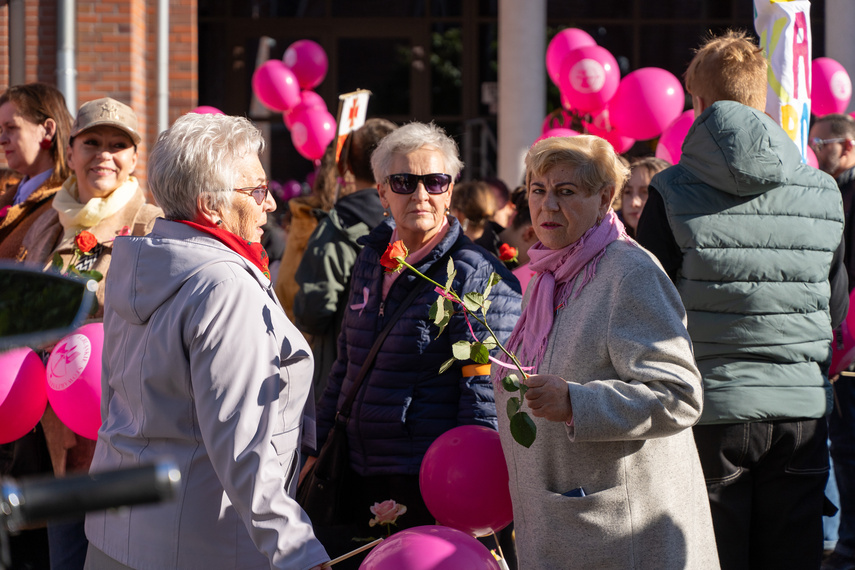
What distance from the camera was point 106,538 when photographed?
2096 millimetres

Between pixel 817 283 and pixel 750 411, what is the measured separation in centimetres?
49

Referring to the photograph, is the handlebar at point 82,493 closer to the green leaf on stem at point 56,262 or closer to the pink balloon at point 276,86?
the green leaf on stem at point 56,262

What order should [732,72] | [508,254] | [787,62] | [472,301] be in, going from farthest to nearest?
1. [508,254]
2. [787,62]
3. [732,72]
4. [472,301]

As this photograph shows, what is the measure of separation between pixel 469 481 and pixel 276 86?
6379mm

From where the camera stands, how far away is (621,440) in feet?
7.00

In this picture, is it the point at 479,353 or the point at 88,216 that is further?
the point at 88,216

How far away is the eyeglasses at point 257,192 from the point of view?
7.21ft

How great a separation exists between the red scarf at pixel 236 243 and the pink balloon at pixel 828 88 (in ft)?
20.3

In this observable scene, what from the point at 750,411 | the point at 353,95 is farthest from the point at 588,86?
the point at 750,411

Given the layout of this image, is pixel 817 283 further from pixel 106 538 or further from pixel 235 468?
pixel 106 538

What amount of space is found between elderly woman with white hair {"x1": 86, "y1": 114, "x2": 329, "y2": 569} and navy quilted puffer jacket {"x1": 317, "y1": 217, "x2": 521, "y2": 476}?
714 millimetres

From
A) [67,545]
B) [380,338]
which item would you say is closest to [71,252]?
[67,545]

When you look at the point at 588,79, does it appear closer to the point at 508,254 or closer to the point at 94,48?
the point at 508,254

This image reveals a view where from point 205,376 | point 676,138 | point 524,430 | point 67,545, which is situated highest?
point 676,138
